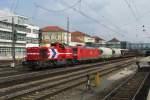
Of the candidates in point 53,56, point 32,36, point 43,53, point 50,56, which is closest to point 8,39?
point 32,36

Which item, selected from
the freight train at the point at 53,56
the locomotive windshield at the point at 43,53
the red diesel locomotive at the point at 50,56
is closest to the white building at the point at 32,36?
the freight train at the point at 53,56

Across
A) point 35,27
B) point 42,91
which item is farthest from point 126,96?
point 35,27

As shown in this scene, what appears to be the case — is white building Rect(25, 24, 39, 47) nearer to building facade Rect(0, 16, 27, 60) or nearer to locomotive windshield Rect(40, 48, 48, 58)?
building facade Rect(0, 16, 27, 60)

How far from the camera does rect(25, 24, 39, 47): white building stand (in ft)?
378

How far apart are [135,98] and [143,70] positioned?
25.6 metres

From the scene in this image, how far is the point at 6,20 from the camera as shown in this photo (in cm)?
9462

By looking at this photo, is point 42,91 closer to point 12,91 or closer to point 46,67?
point 12,91

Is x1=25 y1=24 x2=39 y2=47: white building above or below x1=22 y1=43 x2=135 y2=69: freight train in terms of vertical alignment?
above

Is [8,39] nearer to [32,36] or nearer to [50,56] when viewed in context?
[32,36]

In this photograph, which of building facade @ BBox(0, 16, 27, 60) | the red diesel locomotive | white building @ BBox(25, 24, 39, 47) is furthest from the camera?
white building @ BBox(25, 24, 39, 47)

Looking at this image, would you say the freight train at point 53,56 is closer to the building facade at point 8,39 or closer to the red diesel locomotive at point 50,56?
the red diesel locomotive at point 50,56

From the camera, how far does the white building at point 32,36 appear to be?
4540 inches

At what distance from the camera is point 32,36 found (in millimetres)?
120438

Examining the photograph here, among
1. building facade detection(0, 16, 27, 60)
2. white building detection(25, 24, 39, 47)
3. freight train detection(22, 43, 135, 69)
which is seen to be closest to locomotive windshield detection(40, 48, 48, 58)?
freight train detection(22, 43, 135, 69)
